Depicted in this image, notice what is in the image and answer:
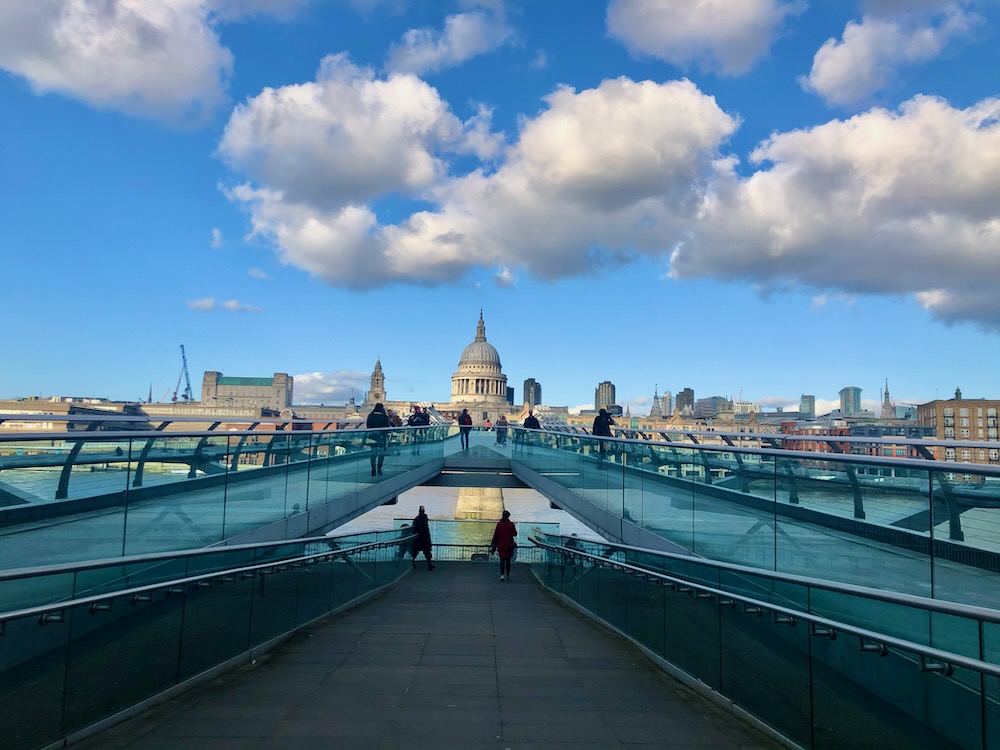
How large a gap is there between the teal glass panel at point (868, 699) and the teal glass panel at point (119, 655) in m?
4.47

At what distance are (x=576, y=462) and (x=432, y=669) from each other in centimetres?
980

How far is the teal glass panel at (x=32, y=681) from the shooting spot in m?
4.22

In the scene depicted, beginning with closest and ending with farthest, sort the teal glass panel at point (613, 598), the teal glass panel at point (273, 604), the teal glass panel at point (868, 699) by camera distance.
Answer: the teal glass panel at point (868, 699), the teal glass panel at point (273, 604), the teal glass panel at point (613, 598)

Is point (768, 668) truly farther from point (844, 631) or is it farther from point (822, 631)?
point (844, 631)

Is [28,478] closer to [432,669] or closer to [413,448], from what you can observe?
[432,669]

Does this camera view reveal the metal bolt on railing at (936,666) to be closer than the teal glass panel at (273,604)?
Yes

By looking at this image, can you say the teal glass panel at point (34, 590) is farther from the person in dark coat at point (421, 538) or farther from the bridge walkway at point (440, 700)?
the person in dark coat at point (421, 538)

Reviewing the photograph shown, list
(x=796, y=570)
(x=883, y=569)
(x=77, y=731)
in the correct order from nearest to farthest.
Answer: (x=77, y=731) → (x=883, y=569) → (x=796, y=570)

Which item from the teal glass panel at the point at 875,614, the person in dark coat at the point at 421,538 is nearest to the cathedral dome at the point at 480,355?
the person in dark coat at the point at 421,538

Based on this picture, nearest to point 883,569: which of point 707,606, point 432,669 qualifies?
point 707,606

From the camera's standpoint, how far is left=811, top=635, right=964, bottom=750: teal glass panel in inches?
152

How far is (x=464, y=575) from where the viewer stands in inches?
644

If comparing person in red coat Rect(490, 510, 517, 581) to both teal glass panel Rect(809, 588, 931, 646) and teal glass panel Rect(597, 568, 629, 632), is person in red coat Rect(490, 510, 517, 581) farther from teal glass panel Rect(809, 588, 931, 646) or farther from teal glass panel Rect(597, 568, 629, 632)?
teal glass panel Rect(809, 588, 931, 646)

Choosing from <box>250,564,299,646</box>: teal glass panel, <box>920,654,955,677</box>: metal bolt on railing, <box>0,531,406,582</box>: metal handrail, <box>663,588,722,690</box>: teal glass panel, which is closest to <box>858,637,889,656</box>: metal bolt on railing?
<box>920,654,955,677</box>: metal bolt on railing
